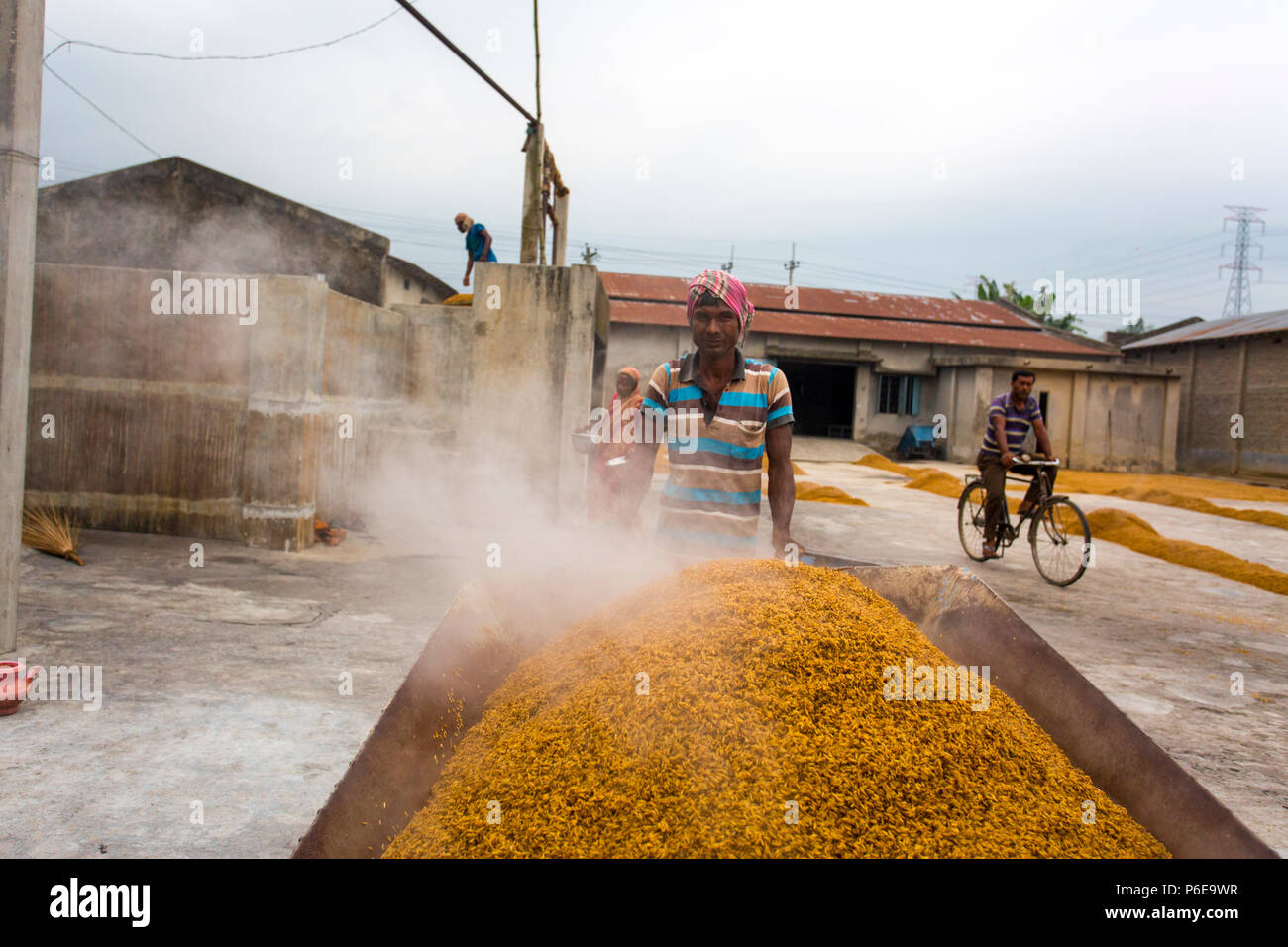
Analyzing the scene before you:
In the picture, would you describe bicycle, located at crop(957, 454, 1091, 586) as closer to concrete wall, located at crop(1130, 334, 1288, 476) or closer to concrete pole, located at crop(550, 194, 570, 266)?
concrete pole, located at crop(550, 194, 570, 266)

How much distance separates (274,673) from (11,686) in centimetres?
98

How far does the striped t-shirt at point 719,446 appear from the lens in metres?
2.90

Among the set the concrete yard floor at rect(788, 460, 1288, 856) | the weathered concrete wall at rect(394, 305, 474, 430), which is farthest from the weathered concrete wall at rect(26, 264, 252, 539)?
the concrete yard floor at rect(788, 460, 1288, 856)

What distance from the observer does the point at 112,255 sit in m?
9.23

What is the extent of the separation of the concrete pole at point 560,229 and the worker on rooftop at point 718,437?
7430 millimetres

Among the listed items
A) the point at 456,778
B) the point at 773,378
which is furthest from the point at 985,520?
the point at 456,778

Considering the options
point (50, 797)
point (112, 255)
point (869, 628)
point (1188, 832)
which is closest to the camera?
point (1188, 832)

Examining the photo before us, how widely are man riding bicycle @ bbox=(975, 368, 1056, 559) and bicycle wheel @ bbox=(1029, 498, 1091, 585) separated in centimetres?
20

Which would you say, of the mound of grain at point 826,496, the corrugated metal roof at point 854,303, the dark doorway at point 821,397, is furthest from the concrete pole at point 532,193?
the dark doorway at point 821,397

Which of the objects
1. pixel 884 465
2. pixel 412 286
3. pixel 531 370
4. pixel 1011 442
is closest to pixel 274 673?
pixel 531 370

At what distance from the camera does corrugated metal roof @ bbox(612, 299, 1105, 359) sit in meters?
23.6
